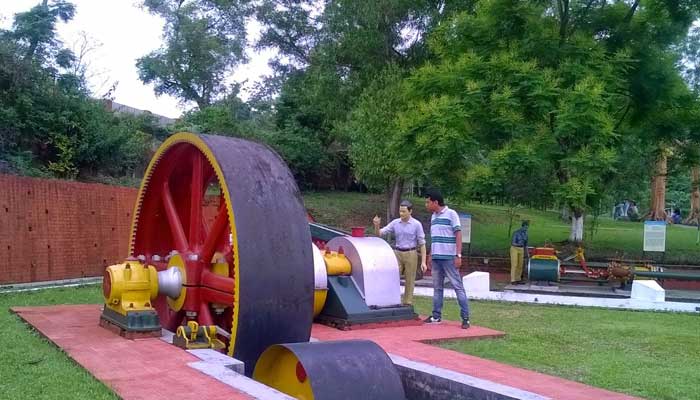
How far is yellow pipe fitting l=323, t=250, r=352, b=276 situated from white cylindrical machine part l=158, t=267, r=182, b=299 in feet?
8.17

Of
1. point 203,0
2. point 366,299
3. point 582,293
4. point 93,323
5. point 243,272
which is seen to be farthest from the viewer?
point 203,0

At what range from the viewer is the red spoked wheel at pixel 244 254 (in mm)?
5645

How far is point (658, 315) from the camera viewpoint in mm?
11328

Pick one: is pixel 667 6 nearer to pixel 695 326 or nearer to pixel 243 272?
pixel 695 326

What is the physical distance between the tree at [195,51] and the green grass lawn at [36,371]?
2492 cm

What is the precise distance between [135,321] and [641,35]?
48.5ft

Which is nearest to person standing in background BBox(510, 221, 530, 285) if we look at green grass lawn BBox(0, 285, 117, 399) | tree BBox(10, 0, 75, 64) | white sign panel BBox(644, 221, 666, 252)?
white sign panel BBox(644, 221, 666, 252)

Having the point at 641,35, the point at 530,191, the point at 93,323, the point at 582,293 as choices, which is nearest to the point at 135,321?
the point at 93,323

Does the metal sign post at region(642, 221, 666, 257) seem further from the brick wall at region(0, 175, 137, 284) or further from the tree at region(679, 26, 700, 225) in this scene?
the brick wall at region(0, 175, 137, 284)

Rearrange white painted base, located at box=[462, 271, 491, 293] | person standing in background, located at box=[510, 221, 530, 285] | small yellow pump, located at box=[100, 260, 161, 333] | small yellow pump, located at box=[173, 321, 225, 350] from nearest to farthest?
small yellow pump, located at box=[173, 321, 225, 350]
small yellow pump, located at box=[100, 260, 161, 333]
white painted base, located at box=[462, 271, 491, 293]
person standing in background, located at box=[510, 221, 530, 285]

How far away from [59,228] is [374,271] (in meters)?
7.31

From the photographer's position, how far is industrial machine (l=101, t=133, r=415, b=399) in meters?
5.02

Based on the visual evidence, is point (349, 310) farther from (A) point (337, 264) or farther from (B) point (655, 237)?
(B) point (655, 237)

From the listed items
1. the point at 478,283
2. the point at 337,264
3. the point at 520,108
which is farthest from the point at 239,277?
the point at 520,108
